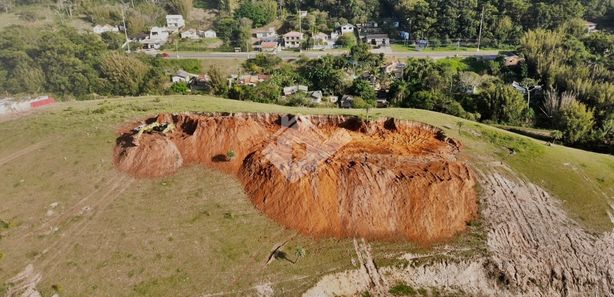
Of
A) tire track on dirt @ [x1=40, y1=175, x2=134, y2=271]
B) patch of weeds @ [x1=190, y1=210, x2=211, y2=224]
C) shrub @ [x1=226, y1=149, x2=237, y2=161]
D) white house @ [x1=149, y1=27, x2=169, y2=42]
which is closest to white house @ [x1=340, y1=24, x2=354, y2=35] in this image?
white house @ [x1=149, y1=27, x2=169, y2=42]

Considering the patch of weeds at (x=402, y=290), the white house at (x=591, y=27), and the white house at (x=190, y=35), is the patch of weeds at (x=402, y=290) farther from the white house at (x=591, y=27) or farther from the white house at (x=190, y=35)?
the white house at (x=591, y=27)

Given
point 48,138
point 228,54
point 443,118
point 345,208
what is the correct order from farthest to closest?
1. point 228,54
2. point 443,118
3. point 48,138
4. point 345,208

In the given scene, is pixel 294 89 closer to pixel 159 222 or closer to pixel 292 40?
pixel 292 40

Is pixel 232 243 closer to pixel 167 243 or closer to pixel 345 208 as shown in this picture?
pixel 167 243

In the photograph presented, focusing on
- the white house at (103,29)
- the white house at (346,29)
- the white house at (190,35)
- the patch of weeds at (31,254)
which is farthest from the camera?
the white house at (346,29)

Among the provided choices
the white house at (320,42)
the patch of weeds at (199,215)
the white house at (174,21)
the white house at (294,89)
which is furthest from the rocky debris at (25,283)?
the white house at (174,21)

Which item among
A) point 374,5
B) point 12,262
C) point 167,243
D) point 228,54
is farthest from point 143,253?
point 374,5

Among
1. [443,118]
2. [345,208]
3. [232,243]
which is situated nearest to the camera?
[232,243]
